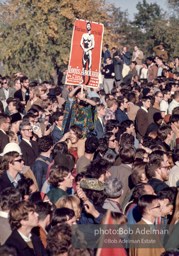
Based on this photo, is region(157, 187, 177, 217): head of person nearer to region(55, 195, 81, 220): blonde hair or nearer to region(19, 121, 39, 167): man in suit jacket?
region(55, 195, 81, 220): blonde hair

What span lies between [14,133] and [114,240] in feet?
20.3

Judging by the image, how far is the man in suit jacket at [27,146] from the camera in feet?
43.4

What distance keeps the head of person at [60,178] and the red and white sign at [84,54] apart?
511 centimetres

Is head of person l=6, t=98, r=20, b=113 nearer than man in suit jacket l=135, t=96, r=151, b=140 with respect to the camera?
Yes

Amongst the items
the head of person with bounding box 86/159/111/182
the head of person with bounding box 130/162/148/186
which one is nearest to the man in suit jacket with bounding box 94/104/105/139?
the head of person with bounding box 86/159/111/182

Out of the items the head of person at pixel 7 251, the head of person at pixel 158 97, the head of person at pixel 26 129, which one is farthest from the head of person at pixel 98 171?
the head of person at pixel 158 97

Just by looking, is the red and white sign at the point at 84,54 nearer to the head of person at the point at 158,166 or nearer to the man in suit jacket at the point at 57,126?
the man in suit jacket at the point at 57,126

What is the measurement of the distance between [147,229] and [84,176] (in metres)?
1.99

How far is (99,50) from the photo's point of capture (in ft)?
49.9

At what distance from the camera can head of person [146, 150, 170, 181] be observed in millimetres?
10461

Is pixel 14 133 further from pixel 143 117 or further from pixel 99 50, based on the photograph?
pixel 143 117

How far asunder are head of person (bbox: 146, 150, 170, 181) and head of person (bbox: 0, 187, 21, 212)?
2.25 metres

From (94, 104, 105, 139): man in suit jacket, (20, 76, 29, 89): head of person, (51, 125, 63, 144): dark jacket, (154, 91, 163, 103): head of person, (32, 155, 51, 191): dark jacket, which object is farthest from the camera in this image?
(20, 76, 29, 89): head of person

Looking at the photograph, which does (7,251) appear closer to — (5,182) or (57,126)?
(5,182)
